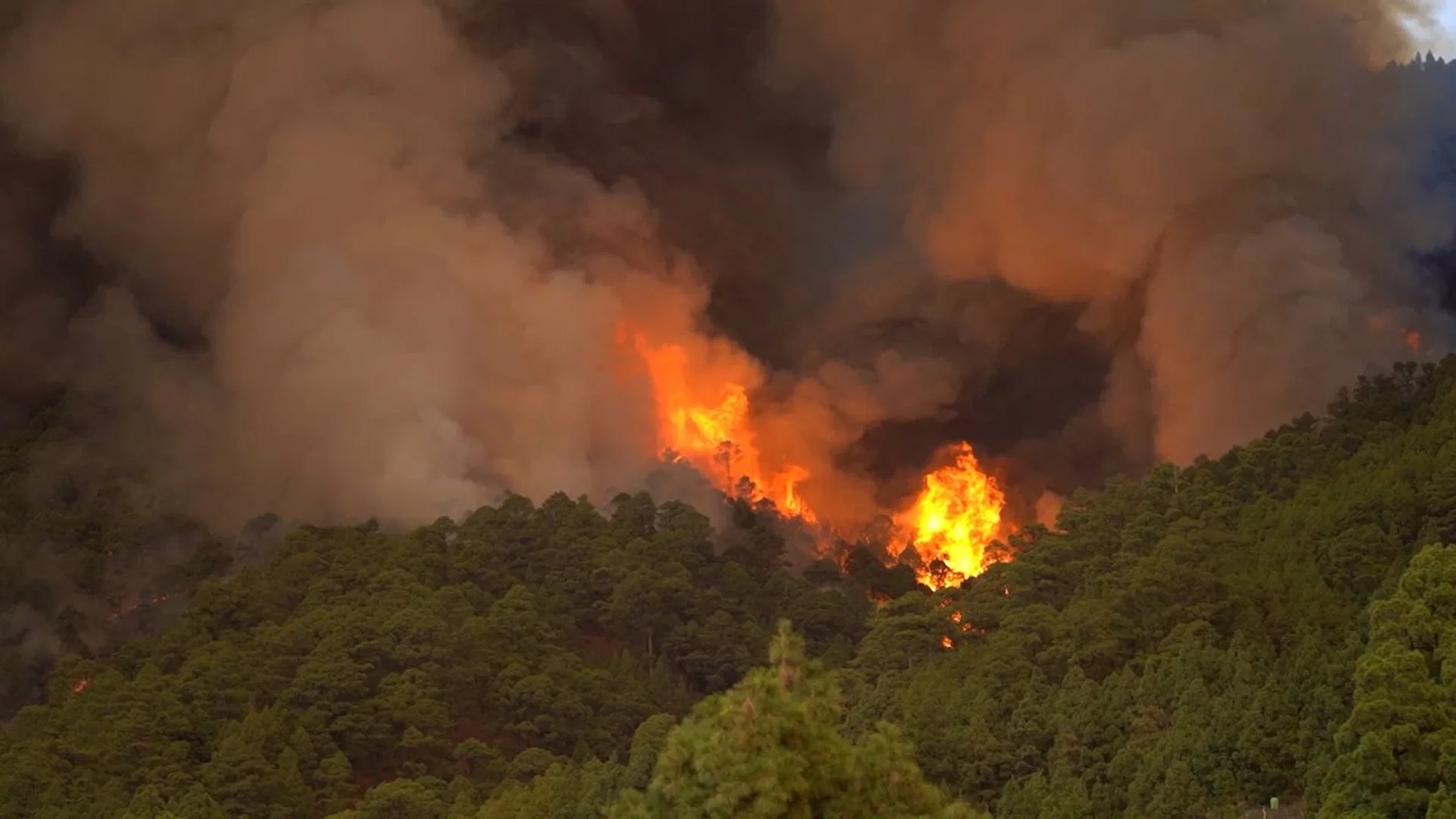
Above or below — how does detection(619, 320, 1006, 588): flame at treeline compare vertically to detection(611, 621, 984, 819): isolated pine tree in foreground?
above

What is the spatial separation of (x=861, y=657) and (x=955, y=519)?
591 inches

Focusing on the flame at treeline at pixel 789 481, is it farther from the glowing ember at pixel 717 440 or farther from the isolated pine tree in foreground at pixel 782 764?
the isolated pine tree in foreground at pixel 782 764

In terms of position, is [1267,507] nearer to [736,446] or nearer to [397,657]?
[397,657]

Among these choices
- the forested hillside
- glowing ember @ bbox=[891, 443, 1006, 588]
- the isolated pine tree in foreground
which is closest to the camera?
the isolated pine tree in foreground

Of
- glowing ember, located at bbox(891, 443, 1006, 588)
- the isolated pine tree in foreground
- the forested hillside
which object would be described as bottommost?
the isolated pine tree in foreground

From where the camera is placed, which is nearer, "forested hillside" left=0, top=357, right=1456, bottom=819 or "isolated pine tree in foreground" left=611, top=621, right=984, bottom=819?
"isolated pine tree in foreground" left=611, top=621, right=984, bottom=819

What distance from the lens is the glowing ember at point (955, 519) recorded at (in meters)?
47.4

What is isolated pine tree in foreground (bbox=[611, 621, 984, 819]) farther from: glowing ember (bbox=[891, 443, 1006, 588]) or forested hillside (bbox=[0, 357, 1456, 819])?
glowing ember (bbox=[891, 443, 1006, 588])

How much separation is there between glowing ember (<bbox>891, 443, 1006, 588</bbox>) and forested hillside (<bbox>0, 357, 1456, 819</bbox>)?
123 inches

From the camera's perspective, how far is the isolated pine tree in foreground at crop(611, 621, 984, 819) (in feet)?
38.7

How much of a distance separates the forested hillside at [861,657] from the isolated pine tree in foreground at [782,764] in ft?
26.7

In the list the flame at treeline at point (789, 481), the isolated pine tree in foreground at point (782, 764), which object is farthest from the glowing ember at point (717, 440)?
the isolated pine tree in foreground at point (782, 764)

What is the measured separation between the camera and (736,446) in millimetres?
50875

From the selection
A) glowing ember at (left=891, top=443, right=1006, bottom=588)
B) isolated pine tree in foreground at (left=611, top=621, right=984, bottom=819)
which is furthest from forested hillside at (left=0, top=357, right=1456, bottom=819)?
isolated pine tree in foreground at (left=611, top=621, right=984, bottom=819)
